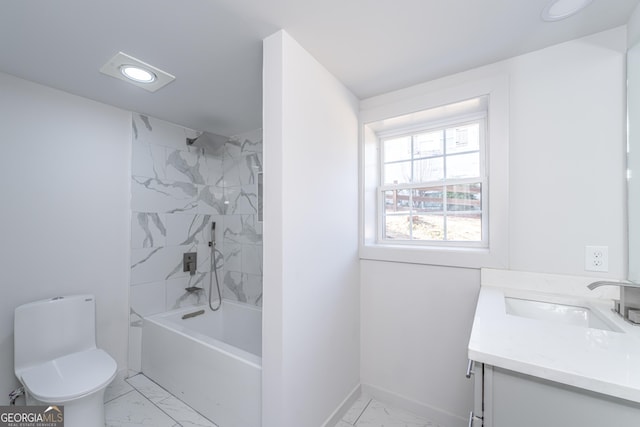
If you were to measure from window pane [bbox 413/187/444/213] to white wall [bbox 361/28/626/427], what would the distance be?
18.3 inches

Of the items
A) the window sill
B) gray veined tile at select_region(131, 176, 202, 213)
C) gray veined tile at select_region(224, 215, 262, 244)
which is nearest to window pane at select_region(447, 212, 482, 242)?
the window sill

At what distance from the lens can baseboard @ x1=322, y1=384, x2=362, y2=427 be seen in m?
1.74

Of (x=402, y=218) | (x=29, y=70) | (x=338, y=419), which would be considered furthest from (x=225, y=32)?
Answer: (x=338, y=419)

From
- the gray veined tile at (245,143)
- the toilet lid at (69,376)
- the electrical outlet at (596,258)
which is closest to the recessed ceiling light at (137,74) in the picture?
the gray veined tile at (245,143)

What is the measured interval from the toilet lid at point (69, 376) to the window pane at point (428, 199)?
238 cm

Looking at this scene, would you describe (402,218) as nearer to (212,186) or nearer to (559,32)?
(559,32)

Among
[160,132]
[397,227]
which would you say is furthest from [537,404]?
[160,132]

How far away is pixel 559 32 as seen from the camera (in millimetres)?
1392

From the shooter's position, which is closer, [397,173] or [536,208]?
[536,208]

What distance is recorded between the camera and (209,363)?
1.81m

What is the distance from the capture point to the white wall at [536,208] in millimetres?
1369

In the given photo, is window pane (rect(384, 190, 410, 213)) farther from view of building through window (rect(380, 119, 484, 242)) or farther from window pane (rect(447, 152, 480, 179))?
window pane (rect(447, 152, 480, 179))

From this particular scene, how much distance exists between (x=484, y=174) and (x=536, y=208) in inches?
15.7

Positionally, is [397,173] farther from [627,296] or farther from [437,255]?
[627,296]
